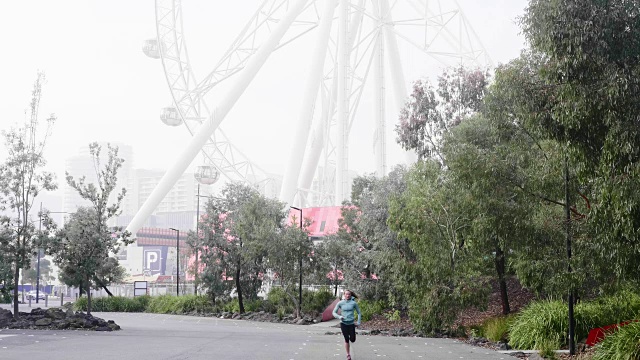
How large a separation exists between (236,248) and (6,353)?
26866 millimetres

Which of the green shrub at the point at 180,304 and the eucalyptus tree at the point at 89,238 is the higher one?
the eucalyptus tree at the point at 89,238

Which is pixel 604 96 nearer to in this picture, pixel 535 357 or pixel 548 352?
pixel 548 352

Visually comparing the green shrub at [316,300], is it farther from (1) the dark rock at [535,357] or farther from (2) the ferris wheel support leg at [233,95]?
(1) the dark rock at [535,357]

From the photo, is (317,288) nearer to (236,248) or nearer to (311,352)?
(236,248)

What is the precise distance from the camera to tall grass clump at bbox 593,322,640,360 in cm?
1455

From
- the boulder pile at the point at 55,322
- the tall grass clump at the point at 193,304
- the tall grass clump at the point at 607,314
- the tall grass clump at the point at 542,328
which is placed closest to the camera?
the tall grass clump at the point at 542,328

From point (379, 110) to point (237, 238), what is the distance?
13.4m

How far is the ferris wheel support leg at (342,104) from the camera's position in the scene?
4975 centimetres

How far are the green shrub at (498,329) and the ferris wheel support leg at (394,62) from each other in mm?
29169

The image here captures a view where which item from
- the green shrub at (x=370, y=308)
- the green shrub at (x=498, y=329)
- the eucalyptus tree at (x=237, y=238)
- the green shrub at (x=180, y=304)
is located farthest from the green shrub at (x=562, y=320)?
the green shrub at (x=180, y=304)

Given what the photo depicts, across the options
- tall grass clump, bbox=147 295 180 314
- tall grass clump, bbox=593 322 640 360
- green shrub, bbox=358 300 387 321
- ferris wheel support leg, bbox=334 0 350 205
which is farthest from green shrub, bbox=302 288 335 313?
tall grass clump, bbox=593 322 640 360

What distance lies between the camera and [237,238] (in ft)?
150

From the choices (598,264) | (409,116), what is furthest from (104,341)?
(409,116)

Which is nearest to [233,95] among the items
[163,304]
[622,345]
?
[163,304]
